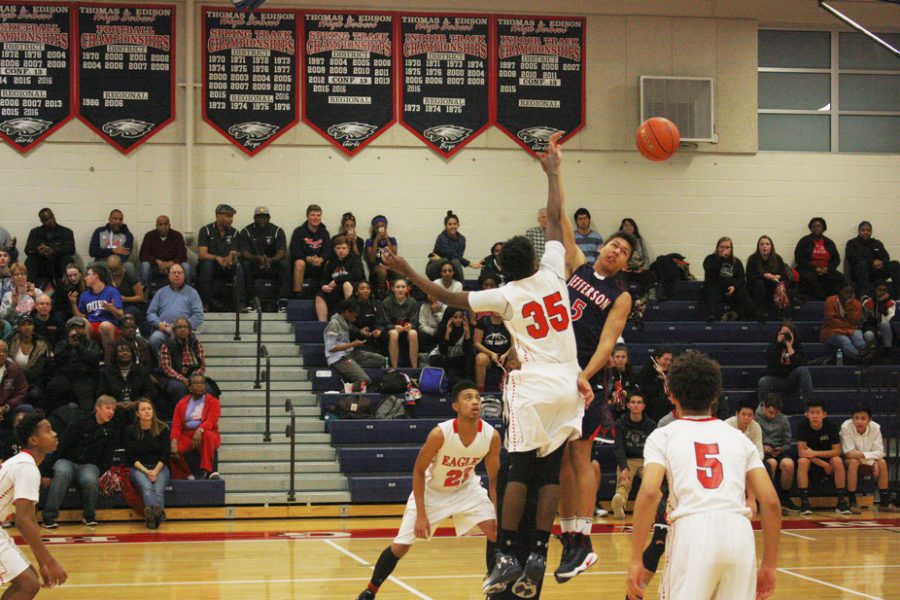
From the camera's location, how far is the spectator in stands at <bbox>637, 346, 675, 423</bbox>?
48.6ft

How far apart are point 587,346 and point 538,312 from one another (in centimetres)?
68

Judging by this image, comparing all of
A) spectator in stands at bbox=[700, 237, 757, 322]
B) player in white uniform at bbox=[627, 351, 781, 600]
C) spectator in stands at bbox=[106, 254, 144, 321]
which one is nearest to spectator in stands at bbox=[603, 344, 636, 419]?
spectator in stands at bbox=[700, 237, 757, 322]

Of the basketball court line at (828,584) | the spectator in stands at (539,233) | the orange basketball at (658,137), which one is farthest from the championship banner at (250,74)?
the basketball court line at (828,584)

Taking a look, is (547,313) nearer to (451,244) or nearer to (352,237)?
(352,237)

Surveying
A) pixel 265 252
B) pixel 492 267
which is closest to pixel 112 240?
pixel 265 252

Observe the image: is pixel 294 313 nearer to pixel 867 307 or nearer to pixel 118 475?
pixel 118 475

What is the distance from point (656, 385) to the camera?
15086 mm

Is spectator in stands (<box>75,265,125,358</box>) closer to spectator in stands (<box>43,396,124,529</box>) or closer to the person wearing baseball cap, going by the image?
spectator in stands (<box>43,396,124,529</box>)

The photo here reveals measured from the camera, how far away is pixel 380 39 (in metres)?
18.8

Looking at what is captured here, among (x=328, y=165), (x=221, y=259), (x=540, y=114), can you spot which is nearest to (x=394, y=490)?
(x=221, y=259)

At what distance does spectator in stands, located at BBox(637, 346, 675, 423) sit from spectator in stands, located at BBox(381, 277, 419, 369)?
9.90 ft

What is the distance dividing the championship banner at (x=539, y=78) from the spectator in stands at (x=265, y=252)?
164 inches

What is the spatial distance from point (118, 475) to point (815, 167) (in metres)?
12.6

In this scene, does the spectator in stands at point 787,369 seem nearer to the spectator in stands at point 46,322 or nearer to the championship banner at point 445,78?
the championship banner at point 445,78
